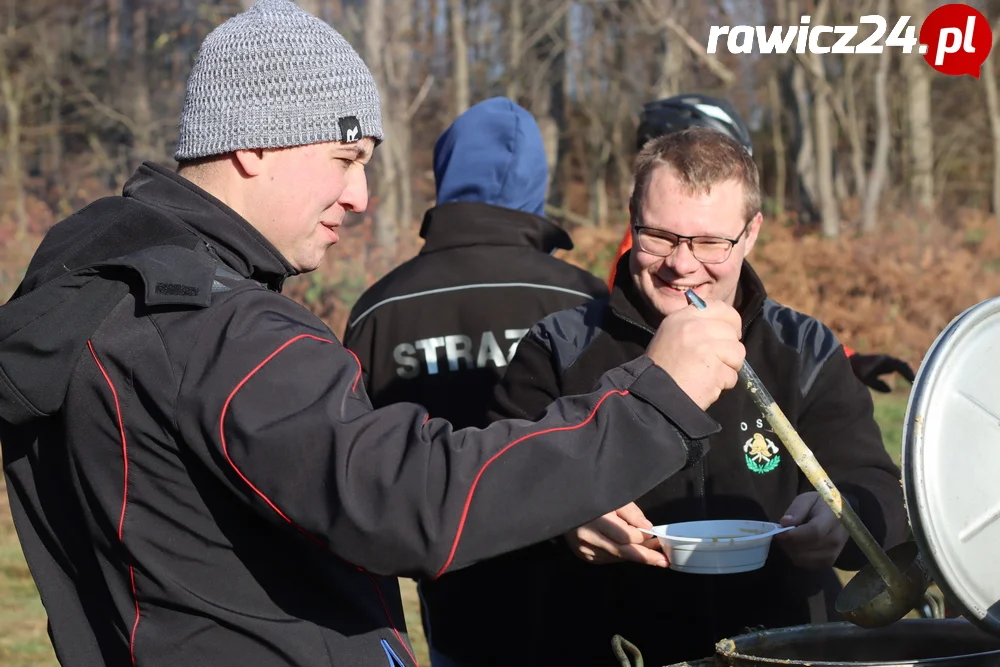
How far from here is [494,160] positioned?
13.9ft

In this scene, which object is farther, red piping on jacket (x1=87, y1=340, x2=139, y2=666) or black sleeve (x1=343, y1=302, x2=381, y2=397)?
black sleeve (x1=343, y1=302, x2=381, y2=397)

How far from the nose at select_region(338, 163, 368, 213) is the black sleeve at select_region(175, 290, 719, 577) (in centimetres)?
35

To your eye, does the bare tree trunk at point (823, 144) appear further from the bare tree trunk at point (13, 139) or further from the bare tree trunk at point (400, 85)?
the bare tree trunk at point (13, 139)

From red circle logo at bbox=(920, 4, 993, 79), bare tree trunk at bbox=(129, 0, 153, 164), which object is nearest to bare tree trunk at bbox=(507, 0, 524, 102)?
→ bare tree trunk at bbox=(129, 0, 153, 164)

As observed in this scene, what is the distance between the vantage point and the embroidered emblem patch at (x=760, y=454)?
284 cm

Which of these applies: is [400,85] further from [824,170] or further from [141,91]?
[141,91]

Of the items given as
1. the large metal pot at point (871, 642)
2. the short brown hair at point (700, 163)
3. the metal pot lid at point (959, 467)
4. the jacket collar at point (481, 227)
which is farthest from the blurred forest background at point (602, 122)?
the metal pot lid at point (959, 467)

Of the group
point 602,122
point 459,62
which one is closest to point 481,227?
point 459,62

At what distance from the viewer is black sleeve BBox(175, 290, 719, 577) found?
5.23ft

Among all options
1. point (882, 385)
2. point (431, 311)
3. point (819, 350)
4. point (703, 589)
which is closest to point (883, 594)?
point (703, 589)

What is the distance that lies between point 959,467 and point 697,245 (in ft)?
4.02

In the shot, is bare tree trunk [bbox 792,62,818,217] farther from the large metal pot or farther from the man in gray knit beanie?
the man in gray knit beanie

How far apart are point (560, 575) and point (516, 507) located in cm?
136

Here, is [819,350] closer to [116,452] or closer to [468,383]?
[468,383]
